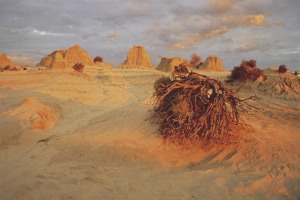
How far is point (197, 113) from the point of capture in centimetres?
599

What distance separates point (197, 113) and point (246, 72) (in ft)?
35.6

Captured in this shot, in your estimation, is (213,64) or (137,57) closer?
(213,64)

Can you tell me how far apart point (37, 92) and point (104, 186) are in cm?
1029

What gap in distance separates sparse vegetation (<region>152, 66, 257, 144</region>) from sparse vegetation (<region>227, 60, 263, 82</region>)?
10.2 metres

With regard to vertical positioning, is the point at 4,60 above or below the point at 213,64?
above

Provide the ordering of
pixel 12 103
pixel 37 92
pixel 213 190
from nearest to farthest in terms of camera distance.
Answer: pixel 213 190, pixel 12 103, pixel 37 92

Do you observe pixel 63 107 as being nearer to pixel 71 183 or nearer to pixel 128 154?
pixel 128 154

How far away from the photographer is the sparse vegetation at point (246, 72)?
1555cm

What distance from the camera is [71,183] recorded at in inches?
173

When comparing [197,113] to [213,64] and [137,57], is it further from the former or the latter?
[137,57]

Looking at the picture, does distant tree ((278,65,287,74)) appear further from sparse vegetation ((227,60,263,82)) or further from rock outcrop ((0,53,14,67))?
rock outcrop ((0,53,14,67))

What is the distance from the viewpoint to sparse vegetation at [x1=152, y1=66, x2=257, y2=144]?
18.7ft

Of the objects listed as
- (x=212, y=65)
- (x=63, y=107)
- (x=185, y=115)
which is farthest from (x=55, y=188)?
(x=212, y=65)

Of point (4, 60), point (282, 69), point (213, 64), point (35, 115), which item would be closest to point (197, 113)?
point (35, 115)
